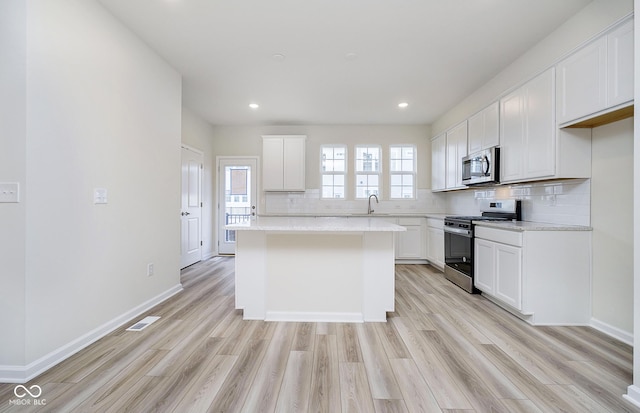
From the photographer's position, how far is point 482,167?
142 inches

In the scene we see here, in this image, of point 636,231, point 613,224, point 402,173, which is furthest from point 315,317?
point 402,173

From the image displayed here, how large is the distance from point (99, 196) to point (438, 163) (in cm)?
492

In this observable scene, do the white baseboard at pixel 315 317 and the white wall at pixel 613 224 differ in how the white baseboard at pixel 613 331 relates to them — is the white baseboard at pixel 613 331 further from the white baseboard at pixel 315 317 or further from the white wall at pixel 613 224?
the white baseboard at pixel 315 317

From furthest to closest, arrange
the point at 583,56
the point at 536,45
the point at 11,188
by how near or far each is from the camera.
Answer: the point at 536,45 < the point at 583,56 < the point at 11,188

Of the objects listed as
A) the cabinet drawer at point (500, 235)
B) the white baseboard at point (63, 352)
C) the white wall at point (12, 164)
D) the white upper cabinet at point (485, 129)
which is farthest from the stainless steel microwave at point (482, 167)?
the white wall at point (12, 164)

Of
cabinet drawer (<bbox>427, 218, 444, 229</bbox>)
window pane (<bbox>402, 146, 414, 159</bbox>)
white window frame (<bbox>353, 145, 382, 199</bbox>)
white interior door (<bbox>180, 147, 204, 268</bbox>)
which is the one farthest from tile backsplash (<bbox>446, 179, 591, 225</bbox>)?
white interior door (<bbox>180, 147, 204, 268</bbox>)

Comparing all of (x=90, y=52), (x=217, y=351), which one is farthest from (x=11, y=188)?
(x=217, y=351)

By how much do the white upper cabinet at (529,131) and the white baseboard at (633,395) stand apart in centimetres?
170

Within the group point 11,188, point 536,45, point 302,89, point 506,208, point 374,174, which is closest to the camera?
point 11,188

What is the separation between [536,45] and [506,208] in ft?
5.86

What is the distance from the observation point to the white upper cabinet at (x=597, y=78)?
6.68 ft

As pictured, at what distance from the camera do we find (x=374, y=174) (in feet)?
18.9

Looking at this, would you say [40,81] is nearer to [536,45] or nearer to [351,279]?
[351,279]

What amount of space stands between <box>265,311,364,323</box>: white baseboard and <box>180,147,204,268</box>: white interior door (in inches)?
106
